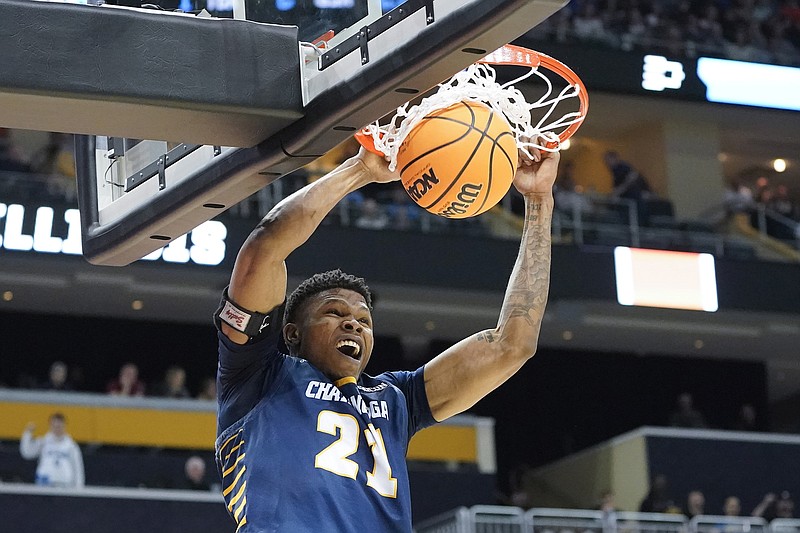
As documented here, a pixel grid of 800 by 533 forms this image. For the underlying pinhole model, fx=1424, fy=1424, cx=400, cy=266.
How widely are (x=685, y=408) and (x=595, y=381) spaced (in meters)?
2.36

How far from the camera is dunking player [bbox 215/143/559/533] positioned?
3758 millimetres

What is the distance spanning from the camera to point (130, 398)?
16062 millimetres

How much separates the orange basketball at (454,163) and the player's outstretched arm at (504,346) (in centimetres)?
31

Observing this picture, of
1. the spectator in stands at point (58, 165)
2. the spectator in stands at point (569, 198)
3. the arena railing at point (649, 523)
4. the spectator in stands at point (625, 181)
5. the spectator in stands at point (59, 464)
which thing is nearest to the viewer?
the spectator in stands at point (59, 464)

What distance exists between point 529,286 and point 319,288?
2.28ft

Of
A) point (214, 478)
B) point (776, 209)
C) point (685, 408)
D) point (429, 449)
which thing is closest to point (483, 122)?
point (214, 478)

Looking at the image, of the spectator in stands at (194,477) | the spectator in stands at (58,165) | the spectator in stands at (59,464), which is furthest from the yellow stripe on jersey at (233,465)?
the spectator in stands at (58,165)

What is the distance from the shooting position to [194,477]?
1496 centimetres

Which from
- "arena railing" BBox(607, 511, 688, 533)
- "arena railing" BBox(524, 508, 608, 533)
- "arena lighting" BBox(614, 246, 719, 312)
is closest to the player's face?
"arena railing" BBox(524, 508, 608, 533)

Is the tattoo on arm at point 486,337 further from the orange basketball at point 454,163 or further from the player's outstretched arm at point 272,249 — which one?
the player's outstretched arm at point 272,249

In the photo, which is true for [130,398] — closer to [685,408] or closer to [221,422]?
[685,408]

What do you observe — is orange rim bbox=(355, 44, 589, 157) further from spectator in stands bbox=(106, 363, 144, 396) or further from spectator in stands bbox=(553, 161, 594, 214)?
spectator in stands bbox=(553, 161, 594, 214)

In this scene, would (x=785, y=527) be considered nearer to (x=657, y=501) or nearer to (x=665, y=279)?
(x=657, y=501)

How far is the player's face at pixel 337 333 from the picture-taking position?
4039 mm
